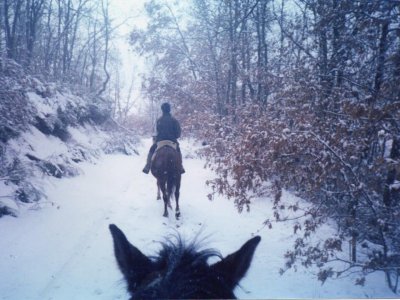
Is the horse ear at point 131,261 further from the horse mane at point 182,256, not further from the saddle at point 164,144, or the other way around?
the saddle at point 164,144

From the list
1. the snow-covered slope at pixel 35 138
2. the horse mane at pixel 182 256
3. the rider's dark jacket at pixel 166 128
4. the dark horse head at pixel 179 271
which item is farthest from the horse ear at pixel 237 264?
the rider's dark jacket at pixel 166 128

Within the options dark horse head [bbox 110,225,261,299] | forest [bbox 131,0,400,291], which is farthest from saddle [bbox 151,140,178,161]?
dark horse head [bbox 110,225,261,299]

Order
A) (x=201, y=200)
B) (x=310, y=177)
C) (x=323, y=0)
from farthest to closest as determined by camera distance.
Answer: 1. (x=201, y=200)
2. (x=323, y=0)
3. (x=310, y=177)

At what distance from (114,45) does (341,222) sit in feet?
40.9

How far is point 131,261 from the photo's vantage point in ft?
5.18

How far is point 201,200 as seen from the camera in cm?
705

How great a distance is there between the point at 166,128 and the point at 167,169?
89 cm

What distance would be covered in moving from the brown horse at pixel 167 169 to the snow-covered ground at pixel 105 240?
0.38m

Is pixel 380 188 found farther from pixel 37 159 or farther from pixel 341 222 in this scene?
pixel 37 159

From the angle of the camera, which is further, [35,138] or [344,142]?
[35,138]

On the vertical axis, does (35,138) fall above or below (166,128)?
below

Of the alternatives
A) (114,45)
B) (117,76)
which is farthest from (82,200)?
(117,76)

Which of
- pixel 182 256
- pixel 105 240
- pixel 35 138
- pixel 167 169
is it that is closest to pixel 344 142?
pixel 182 256

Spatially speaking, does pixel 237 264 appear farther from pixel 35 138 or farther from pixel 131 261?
pixel 35 138
